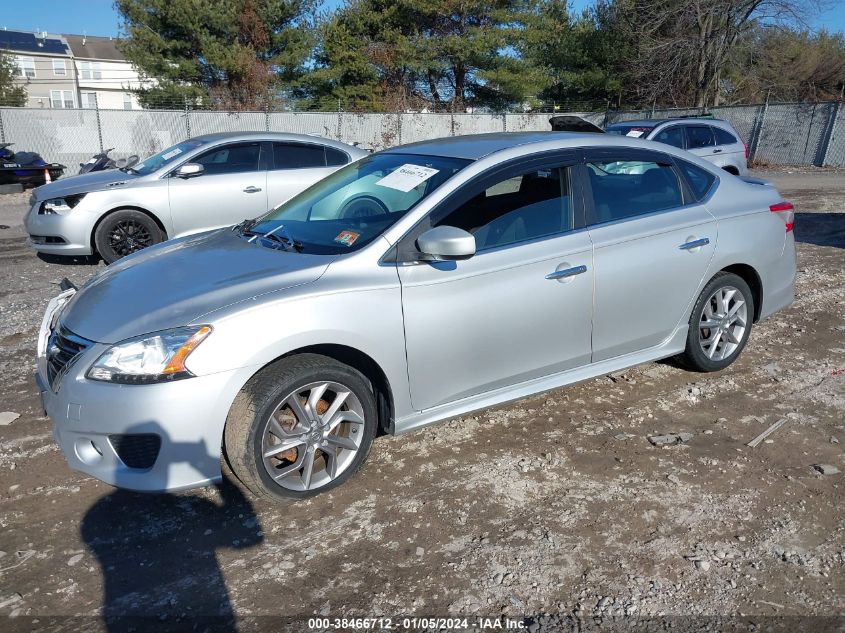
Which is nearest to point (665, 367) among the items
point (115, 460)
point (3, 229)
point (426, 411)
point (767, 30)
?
point (426, 411)

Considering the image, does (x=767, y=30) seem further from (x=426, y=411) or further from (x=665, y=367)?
(x=426, y=411)

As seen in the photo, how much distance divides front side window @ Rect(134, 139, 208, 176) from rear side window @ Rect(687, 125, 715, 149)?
8.99 meters

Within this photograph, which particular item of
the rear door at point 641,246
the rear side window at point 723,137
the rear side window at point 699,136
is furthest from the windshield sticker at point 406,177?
the rear side window at point 723,137

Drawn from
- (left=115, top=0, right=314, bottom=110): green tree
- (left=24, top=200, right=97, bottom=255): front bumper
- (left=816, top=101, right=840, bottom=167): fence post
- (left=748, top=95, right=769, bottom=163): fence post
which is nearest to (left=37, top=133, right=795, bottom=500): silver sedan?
(left=24, top=200, right=97, bottom=255): front bumper

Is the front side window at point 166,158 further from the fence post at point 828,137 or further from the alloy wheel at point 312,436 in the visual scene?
the fence post at point 828,137

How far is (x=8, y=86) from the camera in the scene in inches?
1815

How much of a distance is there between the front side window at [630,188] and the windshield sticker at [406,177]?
1043 millimetres

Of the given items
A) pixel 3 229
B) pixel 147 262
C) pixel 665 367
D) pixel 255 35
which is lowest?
pixel 3 229

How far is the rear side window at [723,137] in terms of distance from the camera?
13.1 metres

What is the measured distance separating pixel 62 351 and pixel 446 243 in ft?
6.26

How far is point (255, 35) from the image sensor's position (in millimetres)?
31812

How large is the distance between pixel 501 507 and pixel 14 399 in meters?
3.36

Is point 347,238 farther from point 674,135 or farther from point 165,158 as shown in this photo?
point 674,135

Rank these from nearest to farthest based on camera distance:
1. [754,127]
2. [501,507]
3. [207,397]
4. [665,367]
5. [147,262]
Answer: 1. [207,397]
2. [501,507]
3. [147,262]
4. [665,367]
5. [754,127]
